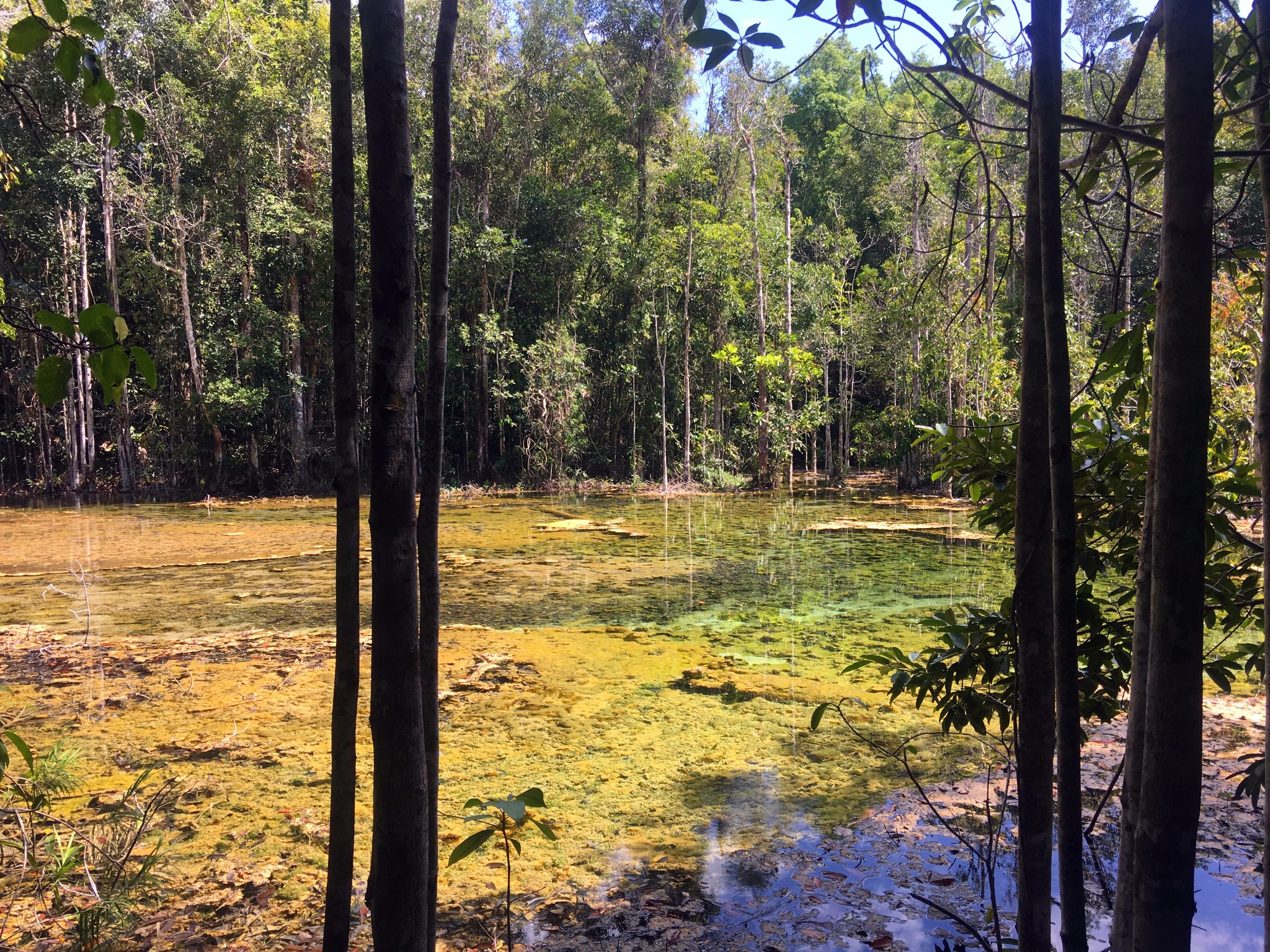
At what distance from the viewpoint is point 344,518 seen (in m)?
1.55

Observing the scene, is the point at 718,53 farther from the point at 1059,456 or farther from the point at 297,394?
the point at 297,394

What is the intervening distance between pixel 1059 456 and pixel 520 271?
1873 centimetres

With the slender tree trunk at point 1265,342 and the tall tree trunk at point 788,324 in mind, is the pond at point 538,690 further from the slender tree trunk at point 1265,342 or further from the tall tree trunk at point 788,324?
the tall tree trunk at point 788,324

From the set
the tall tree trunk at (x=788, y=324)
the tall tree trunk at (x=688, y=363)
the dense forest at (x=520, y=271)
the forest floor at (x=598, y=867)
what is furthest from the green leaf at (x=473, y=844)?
the tall tree trunk at (x=788, y=324)

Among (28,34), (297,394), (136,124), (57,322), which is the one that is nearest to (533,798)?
(57,322)

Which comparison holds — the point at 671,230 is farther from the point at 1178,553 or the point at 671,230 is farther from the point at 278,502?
the point at 1178,553

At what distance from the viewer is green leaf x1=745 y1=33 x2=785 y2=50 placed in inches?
47.5

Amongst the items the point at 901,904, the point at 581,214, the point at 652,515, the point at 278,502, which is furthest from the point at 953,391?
the point at 901,904

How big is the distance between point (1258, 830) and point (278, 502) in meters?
16.2

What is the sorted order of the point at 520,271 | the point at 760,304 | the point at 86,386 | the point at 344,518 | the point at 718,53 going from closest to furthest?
1. the point at 718,53
2. the point at 344,518
3. the point at 86,386
4. the point at 760,304
5. the point at 520,271

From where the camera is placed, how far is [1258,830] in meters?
2.83

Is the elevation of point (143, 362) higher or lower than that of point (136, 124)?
lower

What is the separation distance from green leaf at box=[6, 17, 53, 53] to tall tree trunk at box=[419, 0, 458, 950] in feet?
2.11

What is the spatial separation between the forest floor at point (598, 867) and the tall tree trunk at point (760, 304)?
14.9 meters
